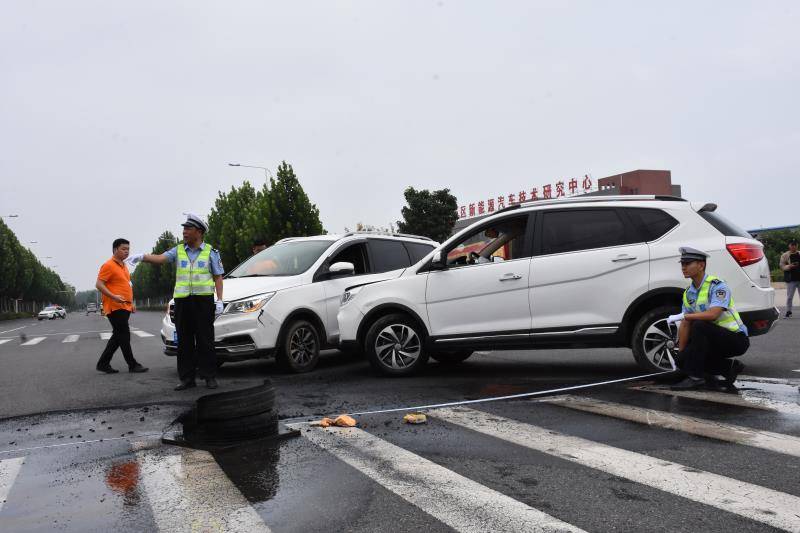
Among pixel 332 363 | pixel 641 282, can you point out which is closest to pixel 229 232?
pixel 332 363

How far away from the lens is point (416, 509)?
3586mm

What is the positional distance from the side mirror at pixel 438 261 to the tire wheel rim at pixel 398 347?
0.80 m

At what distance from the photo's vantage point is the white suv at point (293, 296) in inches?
354

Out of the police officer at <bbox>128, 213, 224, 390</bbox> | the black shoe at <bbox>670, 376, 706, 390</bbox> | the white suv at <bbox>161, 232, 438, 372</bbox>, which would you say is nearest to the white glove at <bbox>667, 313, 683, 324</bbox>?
the black shoe at <bbox>670, 376, 706, 390</bbox>

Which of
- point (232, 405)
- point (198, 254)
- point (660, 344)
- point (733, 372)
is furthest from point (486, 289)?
point (232, 405)

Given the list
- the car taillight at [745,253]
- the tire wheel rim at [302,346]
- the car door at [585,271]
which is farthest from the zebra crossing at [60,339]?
the car taillight at [745,253]

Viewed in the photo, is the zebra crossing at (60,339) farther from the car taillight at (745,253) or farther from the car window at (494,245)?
the car taillight at (745,253)

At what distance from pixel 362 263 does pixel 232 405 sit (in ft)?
17.9

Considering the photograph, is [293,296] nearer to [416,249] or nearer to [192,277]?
[192,277]

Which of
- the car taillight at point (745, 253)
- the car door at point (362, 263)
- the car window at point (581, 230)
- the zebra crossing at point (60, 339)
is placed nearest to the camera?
the car taillight at point (745, 253)

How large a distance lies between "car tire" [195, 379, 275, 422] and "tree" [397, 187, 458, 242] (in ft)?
203

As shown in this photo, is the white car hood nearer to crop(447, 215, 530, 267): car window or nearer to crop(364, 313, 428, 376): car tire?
crop(364, 313, 428, 376): car tire

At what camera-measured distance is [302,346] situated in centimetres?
939

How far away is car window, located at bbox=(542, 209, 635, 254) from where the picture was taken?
771 centimetres
